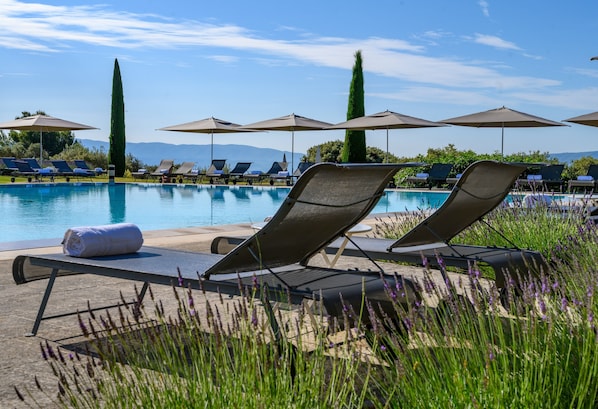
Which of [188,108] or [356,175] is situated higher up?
[188,108]

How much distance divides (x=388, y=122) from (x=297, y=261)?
1828 cm

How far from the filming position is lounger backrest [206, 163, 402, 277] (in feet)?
11.5

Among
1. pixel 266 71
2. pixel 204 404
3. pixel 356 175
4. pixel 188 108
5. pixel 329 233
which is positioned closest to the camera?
pixel 204 404

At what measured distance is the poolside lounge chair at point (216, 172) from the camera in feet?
86.2

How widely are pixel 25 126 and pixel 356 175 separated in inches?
955

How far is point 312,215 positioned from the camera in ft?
12.2

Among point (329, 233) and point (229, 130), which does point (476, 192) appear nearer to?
point (329, 233)

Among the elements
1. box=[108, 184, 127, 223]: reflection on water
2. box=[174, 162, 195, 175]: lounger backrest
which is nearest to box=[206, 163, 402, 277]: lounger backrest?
box=[108, 184, 127, 223]: reflection on water

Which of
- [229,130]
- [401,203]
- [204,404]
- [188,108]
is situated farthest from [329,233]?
[188,108]

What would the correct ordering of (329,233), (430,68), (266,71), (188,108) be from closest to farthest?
(329,233) < (430,68) < (266,71) < (188,108)

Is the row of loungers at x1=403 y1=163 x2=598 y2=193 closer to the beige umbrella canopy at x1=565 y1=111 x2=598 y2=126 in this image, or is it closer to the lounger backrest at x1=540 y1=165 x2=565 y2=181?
the lounger backrest at x1=540 y1=165 x2=565 y2=181

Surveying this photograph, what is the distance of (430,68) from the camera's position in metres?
29.7

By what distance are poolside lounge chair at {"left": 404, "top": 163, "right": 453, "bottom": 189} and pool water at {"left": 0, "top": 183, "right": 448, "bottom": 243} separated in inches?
45.1

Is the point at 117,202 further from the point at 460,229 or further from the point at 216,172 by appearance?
the point at 460,229
